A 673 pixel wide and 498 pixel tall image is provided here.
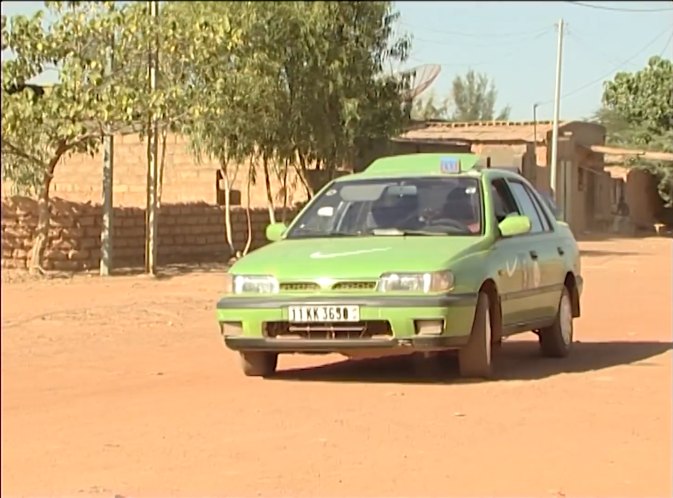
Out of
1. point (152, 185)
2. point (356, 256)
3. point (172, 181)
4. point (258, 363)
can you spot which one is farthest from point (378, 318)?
point (172, 181)

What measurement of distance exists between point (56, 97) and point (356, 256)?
31.0 feet

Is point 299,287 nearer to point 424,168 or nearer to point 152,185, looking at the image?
point 424,168

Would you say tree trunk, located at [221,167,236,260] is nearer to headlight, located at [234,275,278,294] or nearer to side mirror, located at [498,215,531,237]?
side mirror, located at [498,215,531,237]

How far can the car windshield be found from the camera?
8516mm

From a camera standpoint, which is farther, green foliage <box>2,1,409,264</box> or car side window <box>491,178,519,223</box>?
green foliage <box>2,1,409,264</box>

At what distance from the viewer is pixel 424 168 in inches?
364

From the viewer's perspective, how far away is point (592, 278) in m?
20.2

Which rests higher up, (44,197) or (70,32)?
(70,32)

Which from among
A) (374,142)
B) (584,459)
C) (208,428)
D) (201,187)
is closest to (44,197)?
(374,142)

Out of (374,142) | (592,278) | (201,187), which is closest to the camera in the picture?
(592,278)

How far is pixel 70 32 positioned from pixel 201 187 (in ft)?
36.4

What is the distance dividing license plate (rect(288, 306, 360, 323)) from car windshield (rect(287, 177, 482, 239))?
90 cm

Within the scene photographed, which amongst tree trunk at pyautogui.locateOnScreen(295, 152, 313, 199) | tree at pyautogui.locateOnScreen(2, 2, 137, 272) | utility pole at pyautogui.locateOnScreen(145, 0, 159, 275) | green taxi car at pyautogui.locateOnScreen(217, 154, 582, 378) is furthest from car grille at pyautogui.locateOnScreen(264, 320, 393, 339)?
tree trunk at pyautogui.locateOnScreen(295, 152, 313, 199)

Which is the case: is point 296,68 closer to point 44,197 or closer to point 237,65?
point 237,65
